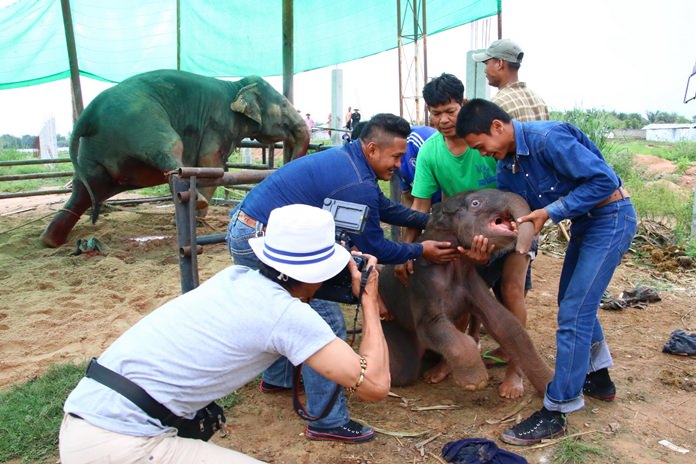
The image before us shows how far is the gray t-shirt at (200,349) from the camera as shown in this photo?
2.01m

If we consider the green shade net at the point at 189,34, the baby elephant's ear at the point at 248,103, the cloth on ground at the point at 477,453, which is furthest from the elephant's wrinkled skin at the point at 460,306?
the green shade net at the point at 189,34

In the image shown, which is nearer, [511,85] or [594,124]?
[511,85]

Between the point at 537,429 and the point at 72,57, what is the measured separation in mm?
8094

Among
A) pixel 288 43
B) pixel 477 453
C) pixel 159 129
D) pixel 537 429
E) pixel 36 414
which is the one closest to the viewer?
pixel 477 453

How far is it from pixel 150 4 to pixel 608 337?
8.66 meters

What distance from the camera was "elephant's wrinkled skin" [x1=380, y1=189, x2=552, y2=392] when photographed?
3486mm

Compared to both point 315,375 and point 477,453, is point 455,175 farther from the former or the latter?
point 477,453

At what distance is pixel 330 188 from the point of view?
3158mm

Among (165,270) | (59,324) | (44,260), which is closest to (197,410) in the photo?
(59,324)

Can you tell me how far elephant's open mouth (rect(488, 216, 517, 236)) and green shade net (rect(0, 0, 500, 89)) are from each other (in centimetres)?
808

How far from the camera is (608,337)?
464 cm

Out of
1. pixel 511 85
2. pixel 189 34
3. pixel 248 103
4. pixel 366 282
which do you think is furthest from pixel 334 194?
pixel 189 34

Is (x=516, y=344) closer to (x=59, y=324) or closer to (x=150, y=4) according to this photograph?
(x=59, y=324)

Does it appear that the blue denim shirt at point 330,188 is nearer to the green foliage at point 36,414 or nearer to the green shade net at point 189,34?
the green foliage at point 36,414
